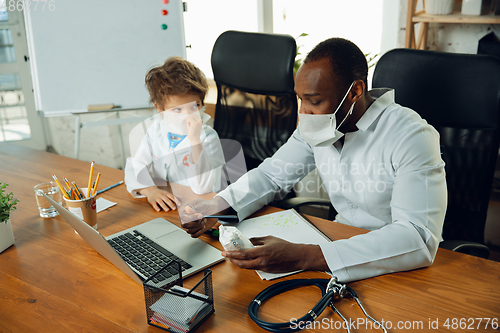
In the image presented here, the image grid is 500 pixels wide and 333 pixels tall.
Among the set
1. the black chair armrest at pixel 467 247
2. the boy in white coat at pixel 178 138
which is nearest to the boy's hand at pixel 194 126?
the boy in white coat at pixel 178 138

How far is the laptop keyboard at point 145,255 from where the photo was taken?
3.18 feet

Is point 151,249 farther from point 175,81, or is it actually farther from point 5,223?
point 175,81

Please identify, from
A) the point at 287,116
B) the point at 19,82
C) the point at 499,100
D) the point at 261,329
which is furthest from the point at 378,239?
the point at 19,82

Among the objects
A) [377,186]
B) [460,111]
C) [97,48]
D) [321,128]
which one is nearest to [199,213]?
[321,128]

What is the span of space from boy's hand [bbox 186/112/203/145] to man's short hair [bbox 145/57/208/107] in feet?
0.24

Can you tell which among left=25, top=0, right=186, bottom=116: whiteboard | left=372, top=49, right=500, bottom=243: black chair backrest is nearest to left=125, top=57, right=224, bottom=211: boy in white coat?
left=372, top=49, right=500, bottom=243: black chair backrest

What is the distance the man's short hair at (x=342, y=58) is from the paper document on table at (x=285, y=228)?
412mm

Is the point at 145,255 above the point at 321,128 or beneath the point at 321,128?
beneath

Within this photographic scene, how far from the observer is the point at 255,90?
1.82m

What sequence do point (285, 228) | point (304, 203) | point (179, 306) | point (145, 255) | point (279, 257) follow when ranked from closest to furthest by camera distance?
point (179, 306)
point (279, 257)
point (145, 255)
point (285, 228)
point (304, 203)

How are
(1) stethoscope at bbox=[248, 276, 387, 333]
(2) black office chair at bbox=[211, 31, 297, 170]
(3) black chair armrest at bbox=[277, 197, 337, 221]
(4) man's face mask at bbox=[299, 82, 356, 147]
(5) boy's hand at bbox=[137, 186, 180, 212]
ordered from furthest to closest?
1. (2) black office chair at bbox=[211, 31, 297, 170]
2. (3) black chair armrest at bbox=[277, 197, 337, 221]
3. (5) boy's hand at bbox=[137, 186, 180, 212]
4. (4) man's face mask at bbox=[299, 82, 356, 147]
5. (1) stethoscope at bbox=[248, 276, 387, 333]

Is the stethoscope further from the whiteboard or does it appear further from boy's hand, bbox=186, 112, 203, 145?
the whiteboard

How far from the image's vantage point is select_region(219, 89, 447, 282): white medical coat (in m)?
0.95

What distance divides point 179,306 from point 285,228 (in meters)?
0.43
